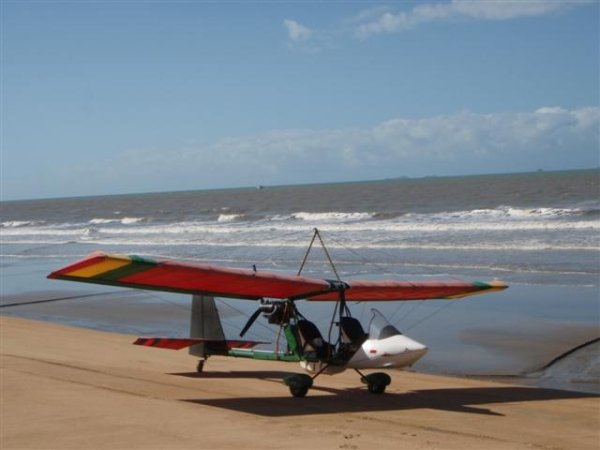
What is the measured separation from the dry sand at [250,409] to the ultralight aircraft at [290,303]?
17.0 inches

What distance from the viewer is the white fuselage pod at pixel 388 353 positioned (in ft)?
30.6

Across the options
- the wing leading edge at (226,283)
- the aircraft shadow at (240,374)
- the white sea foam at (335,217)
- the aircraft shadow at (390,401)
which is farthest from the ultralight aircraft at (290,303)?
the white sea foam at (335,217)

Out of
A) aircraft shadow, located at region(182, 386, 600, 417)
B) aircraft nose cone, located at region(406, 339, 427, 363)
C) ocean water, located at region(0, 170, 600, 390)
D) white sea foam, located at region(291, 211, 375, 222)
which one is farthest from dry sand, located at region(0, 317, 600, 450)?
white sea foam, located at region(291, 211, 375, 222)

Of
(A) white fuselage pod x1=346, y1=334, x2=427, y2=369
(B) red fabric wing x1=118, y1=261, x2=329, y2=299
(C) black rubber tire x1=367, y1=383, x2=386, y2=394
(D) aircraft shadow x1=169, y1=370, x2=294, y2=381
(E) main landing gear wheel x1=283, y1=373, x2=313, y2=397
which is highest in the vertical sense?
(B) red fabric wing x1=118, y1=261, x2=329, y2=299

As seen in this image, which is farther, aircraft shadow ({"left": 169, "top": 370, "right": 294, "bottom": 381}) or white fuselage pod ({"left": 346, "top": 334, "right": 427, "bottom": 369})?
aircraft shadow ({"left": 169, "top": 370, "right": 294, "bottom": 381})

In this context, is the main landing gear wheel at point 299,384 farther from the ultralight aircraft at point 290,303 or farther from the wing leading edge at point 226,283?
the wing leading edge at point 226,283

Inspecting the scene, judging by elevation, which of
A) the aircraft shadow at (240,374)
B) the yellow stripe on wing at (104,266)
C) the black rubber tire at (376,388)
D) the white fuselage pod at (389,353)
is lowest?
the aircraft shadow at (240,374)

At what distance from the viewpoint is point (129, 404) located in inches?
342

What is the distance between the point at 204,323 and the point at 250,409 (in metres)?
2.52

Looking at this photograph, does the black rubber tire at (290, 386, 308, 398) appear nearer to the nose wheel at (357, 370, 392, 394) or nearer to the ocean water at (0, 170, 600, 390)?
the nose wheel at (357, 370, 392, 394)

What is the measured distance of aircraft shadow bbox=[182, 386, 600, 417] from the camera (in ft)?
29.7

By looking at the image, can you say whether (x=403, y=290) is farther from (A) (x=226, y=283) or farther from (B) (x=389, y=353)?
(A) (x=226, y=283)

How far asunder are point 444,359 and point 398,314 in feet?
12.2

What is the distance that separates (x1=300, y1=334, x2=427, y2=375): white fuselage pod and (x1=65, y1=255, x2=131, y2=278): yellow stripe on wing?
308 cm
